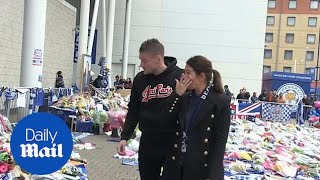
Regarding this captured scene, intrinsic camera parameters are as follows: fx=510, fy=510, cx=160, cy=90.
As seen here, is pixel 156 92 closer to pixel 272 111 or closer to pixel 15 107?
pixel 15 107

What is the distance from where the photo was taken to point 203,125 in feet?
12.3

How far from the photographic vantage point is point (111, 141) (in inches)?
496

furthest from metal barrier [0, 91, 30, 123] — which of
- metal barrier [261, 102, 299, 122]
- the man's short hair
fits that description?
metal barrier [261, 102, 299, 122]

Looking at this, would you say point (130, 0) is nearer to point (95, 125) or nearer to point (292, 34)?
point (95, 125)

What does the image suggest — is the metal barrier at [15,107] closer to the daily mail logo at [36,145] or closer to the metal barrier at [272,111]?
the daily mail logo at [36,145]

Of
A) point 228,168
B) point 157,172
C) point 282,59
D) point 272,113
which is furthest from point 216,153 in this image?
point 282,59

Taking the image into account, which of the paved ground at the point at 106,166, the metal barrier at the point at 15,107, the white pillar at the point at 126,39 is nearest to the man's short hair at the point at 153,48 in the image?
the paved ground at the point at 106,166

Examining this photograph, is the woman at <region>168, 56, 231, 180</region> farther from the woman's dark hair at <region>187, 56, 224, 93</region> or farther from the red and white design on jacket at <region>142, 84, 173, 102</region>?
the red and white design on jacket at <region>142, 84, 173, 102</region>

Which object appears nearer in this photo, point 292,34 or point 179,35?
point 179,35

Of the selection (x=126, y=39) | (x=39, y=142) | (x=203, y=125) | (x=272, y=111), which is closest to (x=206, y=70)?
(x=203, y=125)

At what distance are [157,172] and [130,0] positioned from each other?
1356 inches

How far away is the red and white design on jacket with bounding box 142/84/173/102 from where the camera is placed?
425 cm

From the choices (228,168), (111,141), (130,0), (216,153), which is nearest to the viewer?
(216,153)

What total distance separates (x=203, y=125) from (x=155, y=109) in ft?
2.17
